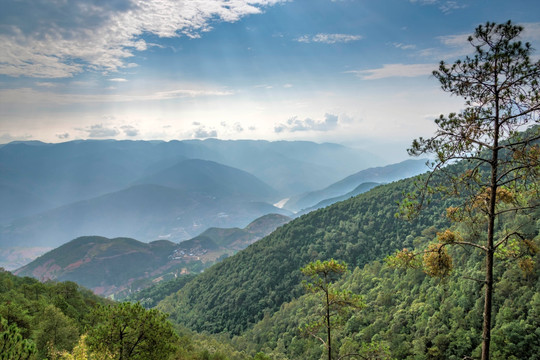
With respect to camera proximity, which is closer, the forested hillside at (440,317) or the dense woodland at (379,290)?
the dense woodland at (379,290)

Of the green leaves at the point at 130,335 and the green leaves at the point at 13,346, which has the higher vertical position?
the green leaves at the point at 13,346

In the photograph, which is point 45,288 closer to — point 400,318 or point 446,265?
point 400,318

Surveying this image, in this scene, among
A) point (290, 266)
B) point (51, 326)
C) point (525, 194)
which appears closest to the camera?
point (525, 194)

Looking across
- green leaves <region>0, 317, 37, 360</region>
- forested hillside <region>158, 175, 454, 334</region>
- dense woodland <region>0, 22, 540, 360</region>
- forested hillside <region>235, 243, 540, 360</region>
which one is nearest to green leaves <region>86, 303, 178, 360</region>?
dense woodland <region>0, 22, 540, 360</region>

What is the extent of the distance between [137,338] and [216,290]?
359 ft

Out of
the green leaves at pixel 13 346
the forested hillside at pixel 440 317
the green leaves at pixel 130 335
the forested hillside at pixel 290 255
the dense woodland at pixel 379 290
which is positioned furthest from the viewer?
the forested hillside at pixel 290 255

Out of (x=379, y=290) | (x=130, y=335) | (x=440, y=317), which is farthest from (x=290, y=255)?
(x=130, y=335)

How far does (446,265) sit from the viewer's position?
9.14 metres

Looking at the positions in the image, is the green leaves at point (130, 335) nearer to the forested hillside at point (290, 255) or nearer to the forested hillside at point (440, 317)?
the forested hillside at point (440, 317)

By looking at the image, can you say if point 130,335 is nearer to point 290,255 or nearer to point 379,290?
point 379,290

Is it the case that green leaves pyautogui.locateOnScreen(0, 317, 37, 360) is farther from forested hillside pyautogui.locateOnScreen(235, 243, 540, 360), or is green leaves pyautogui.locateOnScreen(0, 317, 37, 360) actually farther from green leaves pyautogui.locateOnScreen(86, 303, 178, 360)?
forested hillside pyautogui.locateOnScreen(235, 243, 540, 360)

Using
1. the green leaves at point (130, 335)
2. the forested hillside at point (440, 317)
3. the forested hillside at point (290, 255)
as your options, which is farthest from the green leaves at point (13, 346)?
the forested hillside at point (290, 255)

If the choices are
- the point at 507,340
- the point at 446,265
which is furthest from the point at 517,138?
the point at 507,340

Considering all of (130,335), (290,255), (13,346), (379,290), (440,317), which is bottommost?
(290,255)
